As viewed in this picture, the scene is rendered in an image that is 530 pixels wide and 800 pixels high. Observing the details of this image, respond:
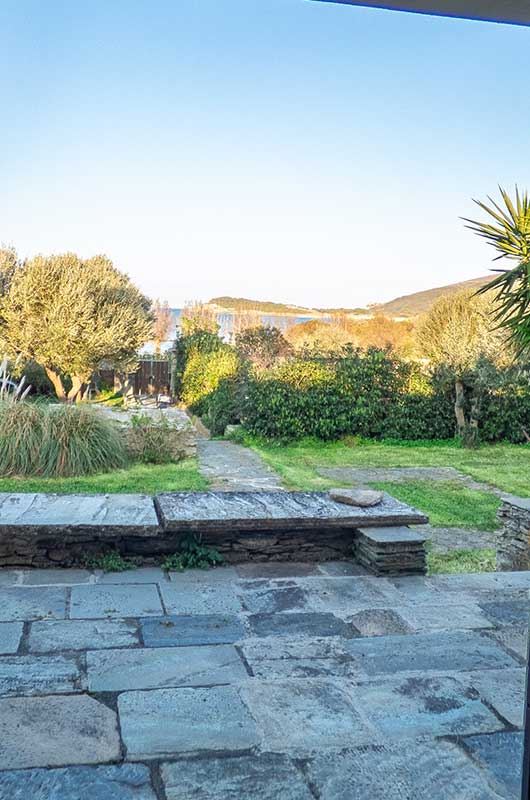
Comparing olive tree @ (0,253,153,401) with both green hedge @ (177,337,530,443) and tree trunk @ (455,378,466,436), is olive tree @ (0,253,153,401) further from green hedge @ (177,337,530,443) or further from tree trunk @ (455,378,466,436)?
tree trunk @ (455,378,466,436)

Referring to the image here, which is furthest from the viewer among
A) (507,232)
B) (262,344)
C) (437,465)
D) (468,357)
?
(262,344)

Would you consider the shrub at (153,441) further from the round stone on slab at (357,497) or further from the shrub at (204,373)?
the round stone on slab at (357,497)

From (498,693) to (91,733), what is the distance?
46.0 inches

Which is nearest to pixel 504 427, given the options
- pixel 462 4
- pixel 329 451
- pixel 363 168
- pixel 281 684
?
pixel 329 451

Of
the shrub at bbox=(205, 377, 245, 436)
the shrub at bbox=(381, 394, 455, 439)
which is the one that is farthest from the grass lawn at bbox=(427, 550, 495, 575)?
the shrub at bbox=(205, 377, 245, 436)

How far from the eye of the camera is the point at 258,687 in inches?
80.6

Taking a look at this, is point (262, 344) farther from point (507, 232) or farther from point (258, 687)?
point (258, 687)

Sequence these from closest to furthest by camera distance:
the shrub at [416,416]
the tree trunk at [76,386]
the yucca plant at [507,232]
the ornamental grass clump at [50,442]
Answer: the yucca plant at [507,232], the ornamental grass clump at [50,442], the shrub at [416,416], the tree trunk at [76,386]

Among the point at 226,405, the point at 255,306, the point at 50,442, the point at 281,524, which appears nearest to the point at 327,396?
the point at 226,405

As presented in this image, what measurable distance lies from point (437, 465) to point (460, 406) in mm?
1897

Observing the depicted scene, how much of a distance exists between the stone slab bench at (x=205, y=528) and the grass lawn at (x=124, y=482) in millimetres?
2670

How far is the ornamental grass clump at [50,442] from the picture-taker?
6.92 m

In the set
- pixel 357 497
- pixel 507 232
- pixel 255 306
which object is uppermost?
pixel 255 306

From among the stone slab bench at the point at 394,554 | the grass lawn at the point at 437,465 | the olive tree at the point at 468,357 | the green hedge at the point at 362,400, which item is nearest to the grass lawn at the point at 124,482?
the grass lawn at the point at 437,465
